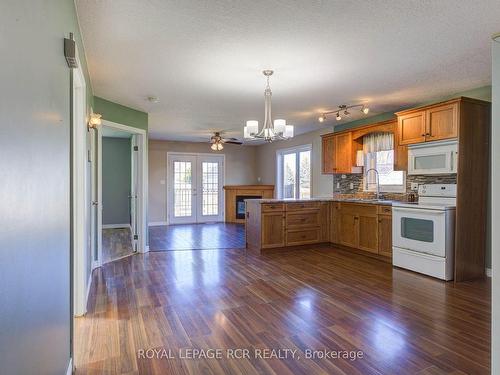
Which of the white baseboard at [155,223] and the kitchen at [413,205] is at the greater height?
the kitchen at [413,205]

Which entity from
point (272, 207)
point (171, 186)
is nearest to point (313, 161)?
point (272, 207)

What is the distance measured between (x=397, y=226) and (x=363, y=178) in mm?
A: 1735

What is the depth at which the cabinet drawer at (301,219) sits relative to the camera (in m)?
5.27

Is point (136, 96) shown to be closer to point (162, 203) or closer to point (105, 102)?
point (105, 102)

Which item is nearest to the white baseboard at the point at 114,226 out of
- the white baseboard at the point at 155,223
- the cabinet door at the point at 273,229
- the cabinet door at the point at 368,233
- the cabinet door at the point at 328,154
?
the white baseboard at the point at 155,223

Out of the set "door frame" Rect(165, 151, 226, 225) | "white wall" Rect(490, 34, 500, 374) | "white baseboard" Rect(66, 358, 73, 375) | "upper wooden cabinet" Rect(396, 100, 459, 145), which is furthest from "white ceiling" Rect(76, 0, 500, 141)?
"door frame" Rect(165, 151, 226, 225)

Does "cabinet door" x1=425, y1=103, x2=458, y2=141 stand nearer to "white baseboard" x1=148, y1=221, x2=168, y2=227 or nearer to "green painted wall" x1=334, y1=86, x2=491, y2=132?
"green painted wall" x1=334, y1=86, x2=491, y2=132

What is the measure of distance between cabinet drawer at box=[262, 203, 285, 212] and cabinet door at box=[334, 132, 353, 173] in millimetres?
1494

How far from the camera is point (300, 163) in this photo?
310 inches

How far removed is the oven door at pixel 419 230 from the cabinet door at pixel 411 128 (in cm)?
99

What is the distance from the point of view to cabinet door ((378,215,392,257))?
4.47 meters

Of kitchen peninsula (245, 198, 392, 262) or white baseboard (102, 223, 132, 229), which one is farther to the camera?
white baseboard (102, 223, 132, 229)

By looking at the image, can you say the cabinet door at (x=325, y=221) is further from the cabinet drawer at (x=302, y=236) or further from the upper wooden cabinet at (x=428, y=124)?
the upper wooden cabinet at (x=428, y=124)

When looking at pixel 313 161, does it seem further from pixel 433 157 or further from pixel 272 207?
pixel 433 157
